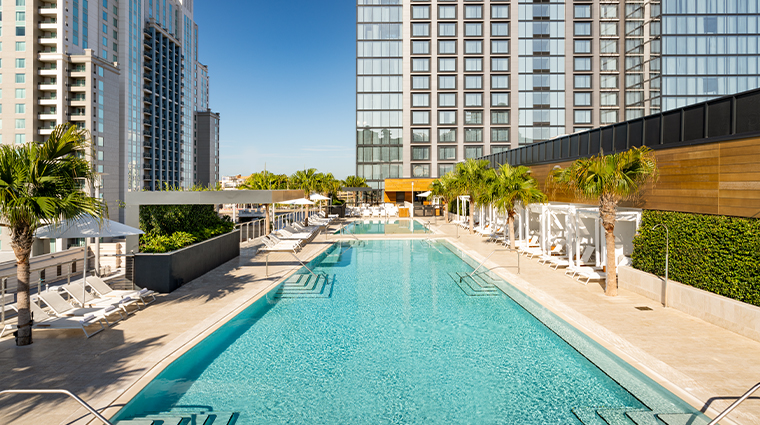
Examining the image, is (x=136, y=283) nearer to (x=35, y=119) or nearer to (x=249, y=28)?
(x=249, y=28)

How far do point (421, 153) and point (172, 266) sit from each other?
4815cm

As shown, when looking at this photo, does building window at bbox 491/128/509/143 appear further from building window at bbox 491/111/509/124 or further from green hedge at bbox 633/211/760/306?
green hedge at bbox 633/211/760/306

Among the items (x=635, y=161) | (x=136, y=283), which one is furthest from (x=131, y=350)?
(x=635, y=161)

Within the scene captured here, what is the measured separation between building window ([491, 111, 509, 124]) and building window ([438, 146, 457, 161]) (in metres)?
6.03

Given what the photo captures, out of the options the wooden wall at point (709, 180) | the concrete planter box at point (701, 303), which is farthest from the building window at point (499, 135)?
the concrete planter box at point (701, 303)

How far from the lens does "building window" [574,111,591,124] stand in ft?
183

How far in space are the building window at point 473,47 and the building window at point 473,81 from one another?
2.94 metres

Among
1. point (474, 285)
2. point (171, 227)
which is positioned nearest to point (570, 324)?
point (474, 285)

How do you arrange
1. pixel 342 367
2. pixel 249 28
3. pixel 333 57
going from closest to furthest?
1. pixel 342 367
2. pixel 249 28
3. pixel 333 57

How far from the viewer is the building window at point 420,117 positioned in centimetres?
5669

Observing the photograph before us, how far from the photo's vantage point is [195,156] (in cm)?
10256

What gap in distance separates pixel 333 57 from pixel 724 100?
182 ft

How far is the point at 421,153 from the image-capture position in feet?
188

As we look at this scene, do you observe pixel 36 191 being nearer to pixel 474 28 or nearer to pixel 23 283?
pixel 23 283
